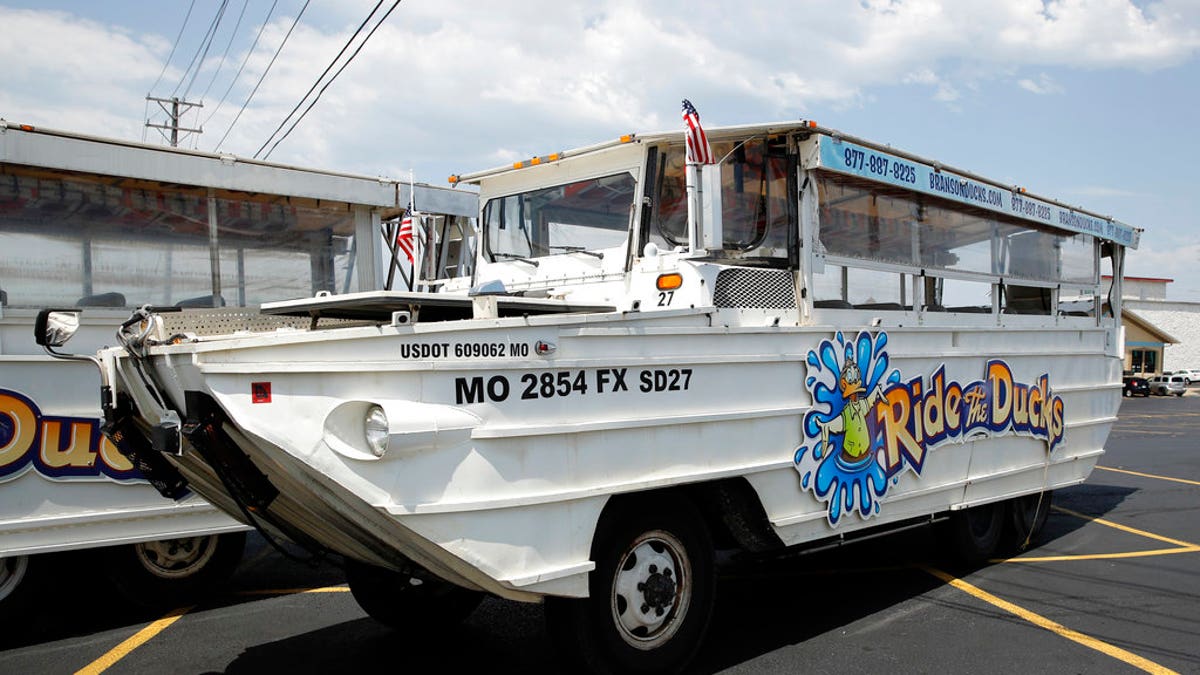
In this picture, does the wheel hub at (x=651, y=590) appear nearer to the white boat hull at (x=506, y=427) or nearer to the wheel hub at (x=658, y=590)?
the wheel hub at (x=658, y=590)

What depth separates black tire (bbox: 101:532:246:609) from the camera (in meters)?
5.77

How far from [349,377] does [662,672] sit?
77.0 inches

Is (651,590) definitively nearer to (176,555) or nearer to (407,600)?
(407,600)

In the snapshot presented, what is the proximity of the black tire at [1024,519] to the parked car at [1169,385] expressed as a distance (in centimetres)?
3830

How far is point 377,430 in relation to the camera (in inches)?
130

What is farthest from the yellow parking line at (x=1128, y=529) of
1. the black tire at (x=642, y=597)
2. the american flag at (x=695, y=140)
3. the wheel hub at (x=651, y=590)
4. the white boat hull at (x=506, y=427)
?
the american flag at (x=695, y=140)

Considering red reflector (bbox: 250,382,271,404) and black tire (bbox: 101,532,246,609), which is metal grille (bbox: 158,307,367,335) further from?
black tire (bbox: 101,532,246,609)

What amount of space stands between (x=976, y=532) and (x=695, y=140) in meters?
3.99

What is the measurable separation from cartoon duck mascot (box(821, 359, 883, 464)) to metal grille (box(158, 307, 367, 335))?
2525 millimetres

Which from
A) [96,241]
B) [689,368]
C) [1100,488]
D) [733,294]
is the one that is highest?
[96,241]

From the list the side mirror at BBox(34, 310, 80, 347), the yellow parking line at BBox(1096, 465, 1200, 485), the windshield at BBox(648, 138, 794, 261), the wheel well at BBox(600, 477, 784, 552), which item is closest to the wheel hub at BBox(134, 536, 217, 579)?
the side mirror at BBox(34, 310, 80, 347)

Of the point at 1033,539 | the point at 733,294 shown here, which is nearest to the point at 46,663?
the point at 733,294

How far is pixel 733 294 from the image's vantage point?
4652 millimetres

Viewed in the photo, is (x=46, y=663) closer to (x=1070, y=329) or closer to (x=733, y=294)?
(x=733, y=294)
